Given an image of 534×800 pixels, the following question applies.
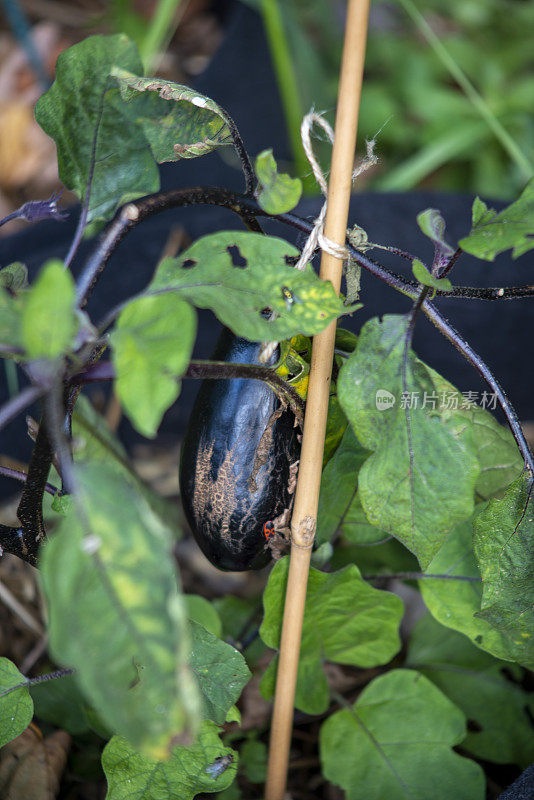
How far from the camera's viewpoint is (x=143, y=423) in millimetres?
394

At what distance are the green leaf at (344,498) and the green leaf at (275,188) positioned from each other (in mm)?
267

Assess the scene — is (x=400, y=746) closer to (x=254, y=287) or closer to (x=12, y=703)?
(x=12, y=703)

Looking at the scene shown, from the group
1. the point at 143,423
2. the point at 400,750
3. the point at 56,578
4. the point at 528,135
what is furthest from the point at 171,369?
the point at 528,135

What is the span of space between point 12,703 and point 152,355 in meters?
0.42

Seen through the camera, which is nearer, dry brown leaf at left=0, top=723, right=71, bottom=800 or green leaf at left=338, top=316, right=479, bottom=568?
green leaf at left=338, top=316, right=479, bottom=568

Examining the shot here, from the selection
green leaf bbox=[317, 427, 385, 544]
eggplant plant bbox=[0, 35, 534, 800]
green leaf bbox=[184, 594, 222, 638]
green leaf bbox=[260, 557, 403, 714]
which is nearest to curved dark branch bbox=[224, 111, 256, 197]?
eggplant plant bbox=[0, 35, 534, 800]

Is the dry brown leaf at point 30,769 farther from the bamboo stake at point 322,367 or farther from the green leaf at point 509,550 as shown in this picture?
the green leaf at point 509,550

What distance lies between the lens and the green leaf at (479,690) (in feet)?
2.72

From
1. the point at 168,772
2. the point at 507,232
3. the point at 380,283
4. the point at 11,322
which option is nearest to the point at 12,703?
the point at 168,772

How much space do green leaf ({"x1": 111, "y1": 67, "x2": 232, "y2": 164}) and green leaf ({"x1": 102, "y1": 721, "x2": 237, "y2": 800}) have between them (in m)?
0.56

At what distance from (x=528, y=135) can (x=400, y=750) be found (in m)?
1.67

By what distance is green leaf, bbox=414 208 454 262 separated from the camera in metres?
0.51

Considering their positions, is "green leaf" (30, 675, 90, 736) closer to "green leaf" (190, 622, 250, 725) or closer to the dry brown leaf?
the dry brown leaf

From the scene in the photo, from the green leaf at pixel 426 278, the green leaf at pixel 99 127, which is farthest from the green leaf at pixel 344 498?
the green leaf at pixel 99 127
